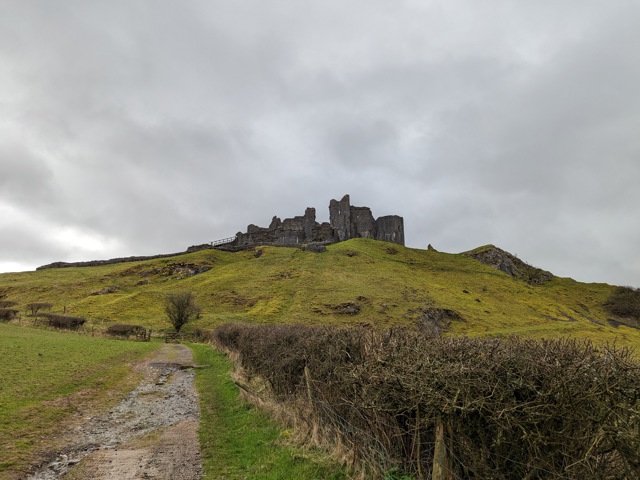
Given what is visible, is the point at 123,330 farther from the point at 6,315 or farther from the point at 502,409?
the point at 502,409

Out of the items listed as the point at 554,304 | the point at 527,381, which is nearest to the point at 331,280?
the point at 554,304

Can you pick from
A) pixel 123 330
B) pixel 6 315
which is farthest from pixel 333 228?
pixel 6 315

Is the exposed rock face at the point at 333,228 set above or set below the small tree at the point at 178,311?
above

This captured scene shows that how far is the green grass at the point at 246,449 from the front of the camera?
8269mm

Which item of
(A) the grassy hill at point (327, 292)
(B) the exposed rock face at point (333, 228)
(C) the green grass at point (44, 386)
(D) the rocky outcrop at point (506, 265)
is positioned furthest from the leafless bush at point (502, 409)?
(D) the rocky outcrop at point (506, 265)

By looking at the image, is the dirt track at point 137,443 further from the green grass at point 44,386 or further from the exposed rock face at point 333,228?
the exposed rock face at point 333,228

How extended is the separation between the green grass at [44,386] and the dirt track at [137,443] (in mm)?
819

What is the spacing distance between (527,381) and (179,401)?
620 inches

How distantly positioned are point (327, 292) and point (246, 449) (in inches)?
2307

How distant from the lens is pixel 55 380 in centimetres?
1708

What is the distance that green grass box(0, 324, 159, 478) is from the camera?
33.0 feet

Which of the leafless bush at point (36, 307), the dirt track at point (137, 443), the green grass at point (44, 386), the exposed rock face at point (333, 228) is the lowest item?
the dirt track at point (137, 443)

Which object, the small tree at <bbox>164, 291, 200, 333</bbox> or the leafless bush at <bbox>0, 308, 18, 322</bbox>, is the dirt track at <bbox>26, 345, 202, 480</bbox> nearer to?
the small tree at <bbox>164, 291, 200, 333</bbox>

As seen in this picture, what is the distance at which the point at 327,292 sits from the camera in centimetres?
6875
